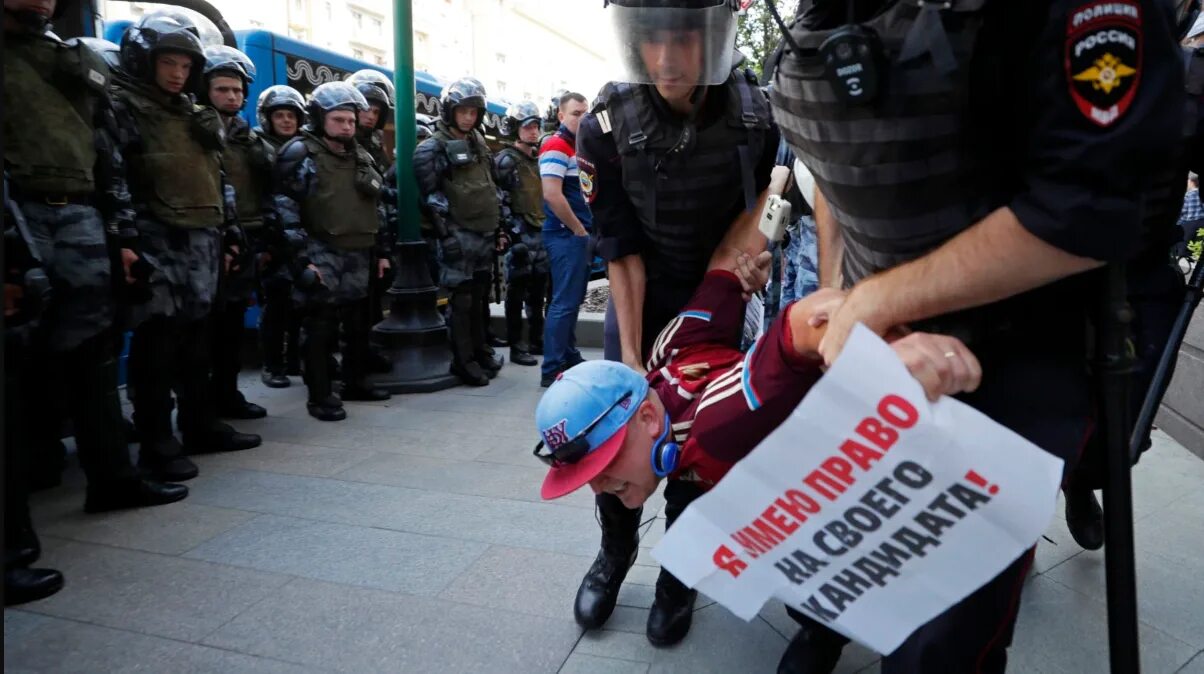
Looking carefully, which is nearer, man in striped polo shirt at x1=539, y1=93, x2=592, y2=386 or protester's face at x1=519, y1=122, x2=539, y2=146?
man in striped polo shirt at x1=539, y1=93, x2=592, y2=386

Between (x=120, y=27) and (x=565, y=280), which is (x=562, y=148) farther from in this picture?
(x=120, y=27)

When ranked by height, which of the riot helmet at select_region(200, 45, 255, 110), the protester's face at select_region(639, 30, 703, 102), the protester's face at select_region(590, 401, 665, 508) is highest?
the riot helmet at select_region(200, 45, 255, 110)

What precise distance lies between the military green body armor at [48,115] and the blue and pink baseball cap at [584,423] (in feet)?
7.69

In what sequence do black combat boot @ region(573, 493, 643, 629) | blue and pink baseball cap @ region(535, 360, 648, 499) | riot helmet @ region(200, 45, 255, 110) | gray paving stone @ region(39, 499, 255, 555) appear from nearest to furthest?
blue and pink baseball cap @ region(535, 360, 648, 499) < black combat boot @ region(573, 493, 643, 629) < gray paving stone @ region(39, 499, 255, 555) < riot helmet @ region(200, 45, 255, 110)

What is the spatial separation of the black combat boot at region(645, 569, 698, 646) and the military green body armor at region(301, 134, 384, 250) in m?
3.35

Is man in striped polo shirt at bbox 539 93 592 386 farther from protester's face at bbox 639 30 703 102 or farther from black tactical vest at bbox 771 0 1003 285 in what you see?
black tactical vest at bbox 771 0 1003 285

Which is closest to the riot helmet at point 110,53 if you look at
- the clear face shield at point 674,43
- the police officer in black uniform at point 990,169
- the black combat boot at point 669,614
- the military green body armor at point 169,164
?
the military green body armor at point 169,164

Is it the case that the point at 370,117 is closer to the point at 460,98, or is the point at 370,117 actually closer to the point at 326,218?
the point at 460,98

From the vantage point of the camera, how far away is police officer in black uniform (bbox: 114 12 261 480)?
3627 millimetres

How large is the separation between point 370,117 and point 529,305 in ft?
6.50

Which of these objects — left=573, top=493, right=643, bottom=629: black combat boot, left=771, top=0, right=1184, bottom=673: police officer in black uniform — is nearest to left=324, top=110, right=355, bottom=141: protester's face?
left=573, top=493, right=643, bottom=629: black combat boot

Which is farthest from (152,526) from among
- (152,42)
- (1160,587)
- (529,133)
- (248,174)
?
(529,133)

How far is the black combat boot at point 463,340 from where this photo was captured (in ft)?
18.7

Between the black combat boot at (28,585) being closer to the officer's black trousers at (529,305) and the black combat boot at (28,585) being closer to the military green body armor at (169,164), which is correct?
the military green body armor at (169,164)
